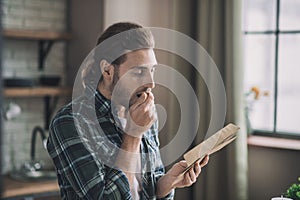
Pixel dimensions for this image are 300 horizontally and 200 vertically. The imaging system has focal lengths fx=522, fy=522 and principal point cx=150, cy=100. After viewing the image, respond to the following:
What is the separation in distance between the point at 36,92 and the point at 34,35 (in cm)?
35

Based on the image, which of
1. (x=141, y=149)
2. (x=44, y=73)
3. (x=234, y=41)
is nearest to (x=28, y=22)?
(x=44, y=73)

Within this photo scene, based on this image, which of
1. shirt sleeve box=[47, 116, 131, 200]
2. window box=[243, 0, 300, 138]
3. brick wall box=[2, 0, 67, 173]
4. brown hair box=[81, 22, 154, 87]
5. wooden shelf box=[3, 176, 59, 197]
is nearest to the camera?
shirt sleeve box=[47, 116, 131, 200]

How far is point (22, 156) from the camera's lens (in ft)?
11.0

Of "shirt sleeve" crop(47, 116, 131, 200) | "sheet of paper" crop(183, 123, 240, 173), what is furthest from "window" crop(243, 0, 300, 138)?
"shirt sleeve" crop(47, 116, 131, 200)

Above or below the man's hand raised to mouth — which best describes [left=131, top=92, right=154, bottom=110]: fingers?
→ above

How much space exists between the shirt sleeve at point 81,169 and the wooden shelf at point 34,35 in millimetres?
1694

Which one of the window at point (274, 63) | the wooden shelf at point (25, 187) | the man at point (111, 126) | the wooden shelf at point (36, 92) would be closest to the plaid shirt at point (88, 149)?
the man at point (111, 126)

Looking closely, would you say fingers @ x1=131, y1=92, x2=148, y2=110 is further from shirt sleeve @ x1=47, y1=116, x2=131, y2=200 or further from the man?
shirt sleeve @ x1=47, y1=116, x2=131, y2=200

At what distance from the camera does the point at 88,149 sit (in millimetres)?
1499

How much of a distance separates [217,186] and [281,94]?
66 centimetres

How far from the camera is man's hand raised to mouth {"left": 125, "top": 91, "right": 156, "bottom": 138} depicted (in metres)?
1.57

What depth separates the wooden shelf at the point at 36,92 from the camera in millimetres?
3039

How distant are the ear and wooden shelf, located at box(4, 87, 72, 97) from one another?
61.9 inches

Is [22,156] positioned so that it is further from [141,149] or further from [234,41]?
[141,149]
